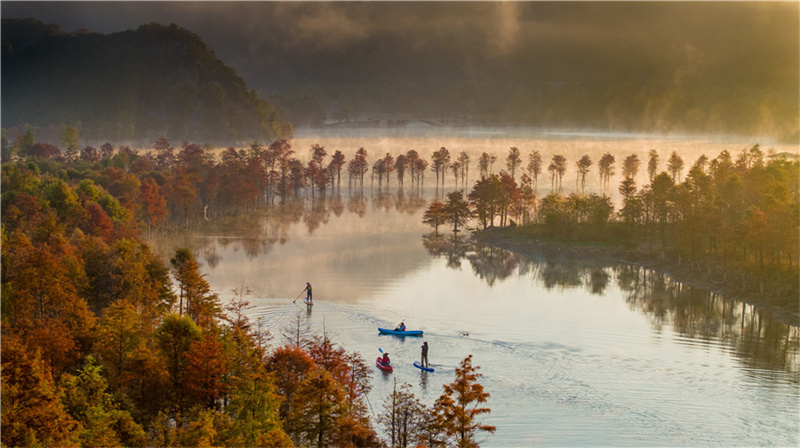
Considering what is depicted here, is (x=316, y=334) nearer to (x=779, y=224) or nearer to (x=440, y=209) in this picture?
(x=779, y=224)

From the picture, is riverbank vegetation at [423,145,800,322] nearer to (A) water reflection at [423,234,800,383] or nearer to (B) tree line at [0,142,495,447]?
(A) water reflection at [423,234,800,383]

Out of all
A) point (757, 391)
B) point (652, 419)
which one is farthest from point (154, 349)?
point (757, 391)

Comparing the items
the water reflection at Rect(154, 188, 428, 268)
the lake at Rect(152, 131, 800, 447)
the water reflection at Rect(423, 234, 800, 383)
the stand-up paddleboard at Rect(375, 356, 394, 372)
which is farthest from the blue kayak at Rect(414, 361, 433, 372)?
the water reflection at Rect(154, 188, 428, 268)

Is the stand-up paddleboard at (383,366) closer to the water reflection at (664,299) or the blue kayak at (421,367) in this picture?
the blue kayak at (421,367)

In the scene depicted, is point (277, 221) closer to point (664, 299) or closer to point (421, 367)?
point (664, 299)

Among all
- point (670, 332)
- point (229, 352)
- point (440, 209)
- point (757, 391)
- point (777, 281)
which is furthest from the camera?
point (440, 209)

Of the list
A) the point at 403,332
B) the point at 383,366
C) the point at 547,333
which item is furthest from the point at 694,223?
the point at 383,366
